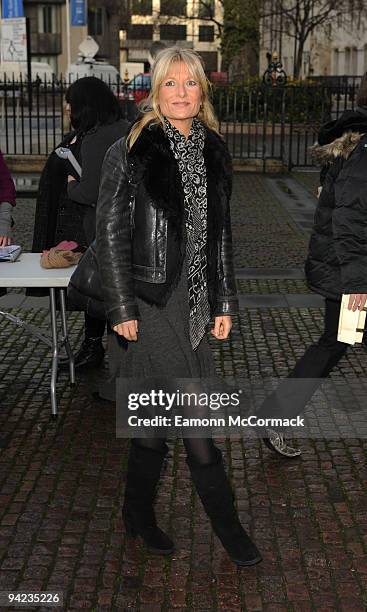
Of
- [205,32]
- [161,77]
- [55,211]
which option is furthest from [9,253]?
[205,32]

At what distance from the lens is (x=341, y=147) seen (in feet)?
13.0

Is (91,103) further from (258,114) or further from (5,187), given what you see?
(258,114)

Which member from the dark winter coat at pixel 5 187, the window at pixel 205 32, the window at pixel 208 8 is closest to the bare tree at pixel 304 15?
the window at pixel 208 8

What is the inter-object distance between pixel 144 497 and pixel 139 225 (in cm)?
108

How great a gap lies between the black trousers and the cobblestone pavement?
0.30m

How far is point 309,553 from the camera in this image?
11.9 feet

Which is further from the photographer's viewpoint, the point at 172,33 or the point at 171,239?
the point at 172,33

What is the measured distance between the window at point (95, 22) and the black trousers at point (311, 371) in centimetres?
6830

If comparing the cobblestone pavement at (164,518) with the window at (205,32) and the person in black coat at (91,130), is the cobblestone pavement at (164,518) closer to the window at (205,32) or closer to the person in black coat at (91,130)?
the person in black coat at (91,130)

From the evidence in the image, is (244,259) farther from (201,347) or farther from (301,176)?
(301,176)

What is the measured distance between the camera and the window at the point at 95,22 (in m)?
70.4

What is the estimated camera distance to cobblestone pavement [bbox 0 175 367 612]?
334 cm

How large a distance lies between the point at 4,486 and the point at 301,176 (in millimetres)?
14190

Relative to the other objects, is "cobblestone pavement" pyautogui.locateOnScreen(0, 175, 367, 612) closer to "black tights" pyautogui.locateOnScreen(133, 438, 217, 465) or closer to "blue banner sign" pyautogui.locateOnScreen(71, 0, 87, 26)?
"black tights" pyautogui.locateOnScreen(133, 438, 217, 465)
